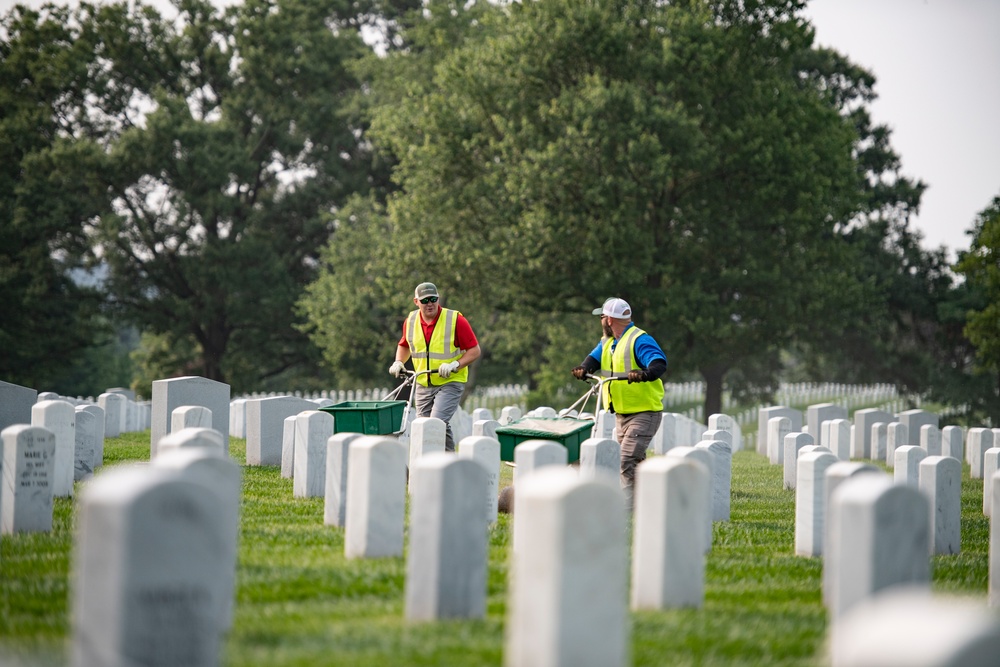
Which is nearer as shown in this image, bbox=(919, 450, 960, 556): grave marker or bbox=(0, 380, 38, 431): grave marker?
bbox=(919, 450, 960, 556): grave marker

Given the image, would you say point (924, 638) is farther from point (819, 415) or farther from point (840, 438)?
point (819, 415)

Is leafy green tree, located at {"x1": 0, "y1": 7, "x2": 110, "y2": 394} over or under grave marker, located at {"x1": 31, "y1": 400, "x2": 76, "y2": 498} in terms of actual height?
over

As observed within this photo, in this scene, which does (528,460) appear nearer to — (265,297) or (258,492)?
(258,492)

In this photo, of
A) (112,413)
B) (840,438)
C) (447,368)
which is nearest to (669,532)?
(447,368)

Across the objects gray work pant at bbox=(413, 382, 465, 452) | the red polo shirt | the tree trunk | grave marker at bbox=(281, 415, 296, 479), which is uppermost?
the tree trunk

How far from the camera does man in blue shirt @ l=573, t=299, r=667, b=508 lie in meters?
10.4

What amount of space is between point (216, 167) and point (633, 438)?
1139 inches

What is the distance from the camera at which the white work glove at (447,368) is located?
11.2 metres

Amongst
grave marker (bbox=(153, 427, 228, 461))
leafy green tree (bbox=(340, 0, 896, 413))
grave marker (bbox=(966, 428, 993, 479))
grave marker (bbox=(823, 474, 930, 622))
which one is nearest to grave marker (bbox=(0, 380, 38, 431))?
grave marker (bbox=(153, 427, 228, 461))

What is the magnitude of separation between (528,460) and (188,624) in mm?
3967

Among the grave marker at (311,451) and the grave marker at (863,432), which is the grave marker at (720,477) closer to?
the grave marker at (311,451)

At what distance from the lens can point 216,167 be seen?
37.0 meters

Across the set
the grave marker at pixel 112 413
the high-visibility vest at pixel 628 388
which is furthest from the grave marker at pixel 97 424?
the grave marker at pixel 112 413

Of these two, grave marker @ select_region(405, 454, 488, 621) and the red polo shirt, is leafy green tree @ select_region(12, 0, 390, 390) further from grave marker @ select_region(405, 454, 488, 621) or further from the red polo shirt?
grave marker @ select_region(405, 454, 488, 621)
